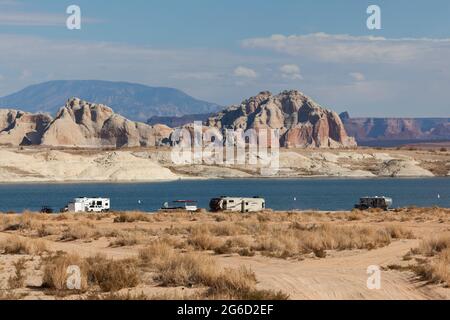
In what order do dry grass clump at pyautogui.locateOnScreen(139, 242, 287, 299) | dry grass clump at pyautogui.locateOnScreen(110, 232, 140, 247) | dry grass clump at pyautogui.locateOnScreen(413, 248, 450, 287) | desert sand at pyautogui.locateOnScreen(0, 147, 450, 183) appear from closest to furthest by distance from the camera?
1. dry grass clump at pyautogui.locateOnScreen(139, 242, 287, 299)
2. dry grass clump at pyautogui.locateOnScreen(413, 248, 450, 287)
3. dry grass clump at pyautogui.locateOnScreen(110, 232, 140, 247)
4. desert sand at pyautogui.locateOnScreen(0, 147, 450, 183)

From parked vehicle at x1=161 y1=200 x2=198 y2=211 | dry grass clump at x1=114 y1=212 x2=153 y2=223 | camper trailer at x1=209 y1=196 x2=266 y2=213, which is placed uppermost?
dry grass clump at x1=114 y1=212 x2=153 y2=223

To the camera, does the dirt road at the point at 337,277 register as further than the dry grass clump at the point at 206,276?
Yes

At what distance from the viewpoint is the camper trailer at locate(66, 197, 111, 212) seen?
51531 millimetres

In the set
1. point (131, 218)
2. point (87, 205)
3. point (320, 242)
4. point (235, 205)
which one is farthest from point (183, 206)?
point (320, 242)

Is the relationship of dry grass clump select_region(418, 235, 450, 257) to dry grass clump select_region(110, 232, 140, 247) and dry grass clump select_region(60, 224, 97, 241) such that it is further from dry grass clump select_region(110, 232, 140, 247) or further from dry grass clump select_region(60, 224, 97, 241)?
dry grass clump select_region(60, 224, 97, 241)

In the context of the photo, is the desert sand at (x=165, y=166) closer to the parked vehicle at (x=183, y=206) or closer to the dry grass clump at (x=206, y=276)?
the parked vehicle at (x=183, y=206)

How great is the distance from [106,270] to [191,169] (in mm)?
152135

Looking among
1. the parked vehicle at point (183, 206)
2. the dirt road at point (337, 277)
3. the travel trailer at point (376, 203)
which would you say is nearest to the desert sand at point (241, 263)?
the dirt road at point (337, 277)

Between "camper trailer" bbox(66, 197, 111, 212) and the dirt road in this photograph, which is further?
"camper trailer" bbox(66, 197, 111, 212)

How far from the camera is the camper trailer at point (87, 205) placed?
51531 millimetres

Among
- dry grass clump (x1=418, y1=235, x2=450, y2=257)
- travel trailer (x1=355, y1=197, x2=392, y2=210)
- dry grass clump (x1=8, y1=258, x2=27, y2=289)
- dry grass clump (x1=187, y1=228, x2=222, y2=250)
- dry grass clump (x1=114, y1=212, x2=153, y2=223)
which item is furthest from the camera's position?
travel trailer (x1=355, y1=197, x2=392, y2=210)

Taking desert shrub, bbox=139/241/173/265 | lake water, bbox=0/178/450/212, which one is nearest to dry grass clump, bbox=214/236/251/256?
desert shrub, bbox=139/241/173/265

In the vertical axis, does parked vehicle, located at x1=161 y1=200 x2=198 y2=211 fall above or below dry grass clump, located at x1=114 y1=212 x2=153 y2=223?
below
